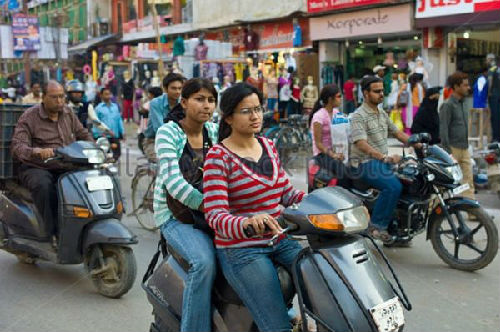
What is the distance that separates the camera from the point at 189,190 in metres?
3.09

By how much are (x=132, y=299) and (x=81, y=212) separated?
821 mm

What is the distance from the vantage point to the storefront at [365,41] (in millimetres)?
16047

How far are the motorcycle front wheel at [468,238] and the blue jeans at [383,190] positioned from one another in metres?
0.43

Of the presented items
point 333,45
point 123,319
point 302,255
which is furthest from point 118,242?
point 333,45

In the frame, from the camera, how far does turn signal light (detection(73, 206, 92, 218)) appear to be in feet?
16.0

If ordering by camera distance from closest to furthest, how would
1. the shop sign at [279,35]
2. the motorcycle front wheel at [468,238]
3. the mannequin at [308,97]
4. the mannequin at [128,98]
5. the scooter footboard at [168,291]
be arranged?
the scooter footboard at [168,291], the motorcycle front wheel at [468,238], the mannequin at [308,97], the shop sign at [279,35], the mannequin at [128,98]

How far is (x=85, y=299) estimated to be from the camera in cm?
488

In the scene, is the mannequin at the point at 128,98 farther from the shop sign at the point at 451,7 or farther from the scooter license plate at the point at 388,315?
the scooter license plate at the point at 388,315

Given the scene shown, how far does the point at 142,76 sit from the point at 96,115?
485 inches

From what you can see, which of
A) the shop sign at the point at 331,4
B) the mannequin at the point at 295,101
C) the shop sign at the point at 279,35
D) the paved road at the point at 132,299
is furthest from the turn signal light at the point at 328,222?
the shop sign at the point at 279,35

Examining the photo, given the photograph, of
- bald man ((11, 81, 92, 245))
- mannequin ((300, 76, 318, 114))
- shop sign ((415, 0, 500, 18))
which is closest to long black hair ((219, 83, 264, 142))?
bald man ((11, 81, 92, 245))

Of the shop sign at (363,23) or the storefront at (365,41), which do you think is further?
the storefront at (365,41)

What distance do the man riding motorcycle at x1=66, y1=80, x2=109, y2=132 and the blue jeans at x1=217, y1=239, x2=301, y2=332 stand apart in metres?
6.00

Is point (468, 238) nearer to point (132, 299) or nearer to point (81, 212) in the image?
point (132, 299)
